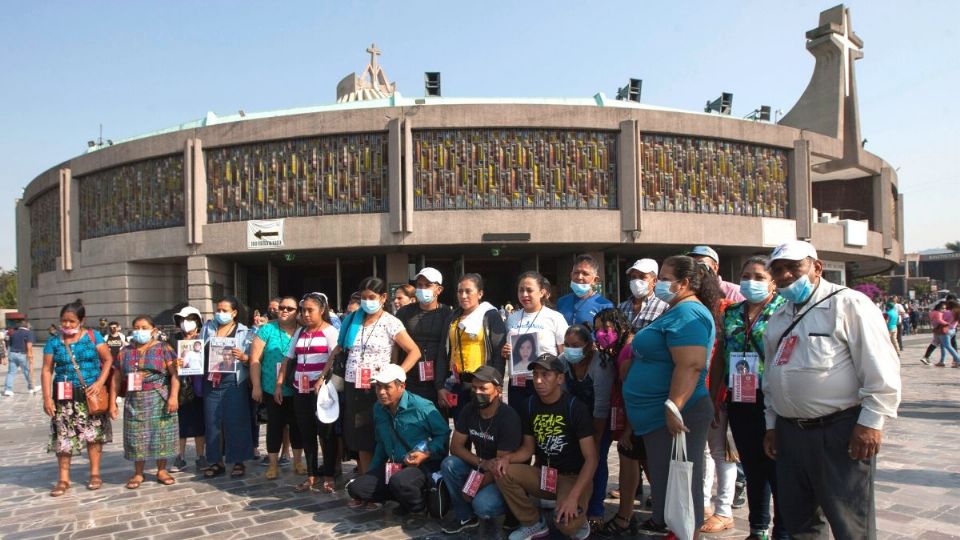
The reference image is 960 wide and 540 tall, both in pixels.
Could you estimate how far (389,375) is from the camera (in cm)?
532

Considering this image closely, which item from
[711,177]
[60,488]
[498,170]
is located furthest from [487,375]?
[711,177]

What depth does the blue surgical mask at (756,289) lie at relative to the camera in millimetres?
4465

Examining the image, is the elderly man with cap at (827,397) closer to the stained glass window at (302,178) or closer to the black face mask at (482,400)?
the black face mask at (482,400)

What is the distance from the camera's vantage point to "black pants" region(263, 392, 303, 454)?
6.71 m

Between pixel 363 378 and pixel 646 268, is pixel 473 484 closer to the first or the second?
pixel 363 378

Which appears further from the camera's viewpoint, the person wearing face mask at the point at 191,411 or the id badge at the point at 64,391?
the person wearing face mask at the point at 191,411

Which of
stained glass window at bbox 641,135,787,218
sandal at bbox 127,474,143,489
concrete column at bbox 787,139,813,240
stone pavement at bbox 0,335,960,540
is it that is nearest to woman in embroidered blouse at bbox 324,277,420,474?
stone pavement at bbox 0,335,960,540

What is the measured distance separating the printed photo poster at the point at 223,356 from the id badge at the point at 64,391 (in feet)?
4.36

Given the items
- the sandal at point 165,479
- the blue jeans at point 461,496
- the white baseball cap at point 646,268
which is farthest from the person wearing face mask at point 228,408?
the white baseball cap at point 646,268

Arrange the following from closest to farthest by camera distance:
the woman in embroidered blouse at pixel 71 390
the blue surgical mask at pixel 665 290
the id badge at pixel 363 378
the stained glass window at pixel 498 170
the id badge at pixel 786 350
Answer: the id badge at pixel 786 350 < the blue surgical mask at pixel 665 290 < the id badge at pixel 363 378 < the woman in embroidered blouse at pixel 71 390 < the stained glass window at pixel 498 170

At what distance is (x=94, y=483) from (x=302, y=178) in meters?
18.1

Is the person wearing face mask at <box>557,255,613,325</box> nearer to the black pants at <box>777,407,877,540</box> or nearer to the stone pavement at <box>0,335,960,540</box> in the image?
the stone pavement at <box>0,335,960,540</box>

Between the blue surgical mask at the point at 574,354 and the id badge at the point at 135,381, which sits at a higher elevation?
the blue surgical mask at the point at 574,354

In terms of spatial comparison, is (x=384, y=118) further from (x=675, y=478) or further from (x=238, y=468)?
(x=675, y=478)
